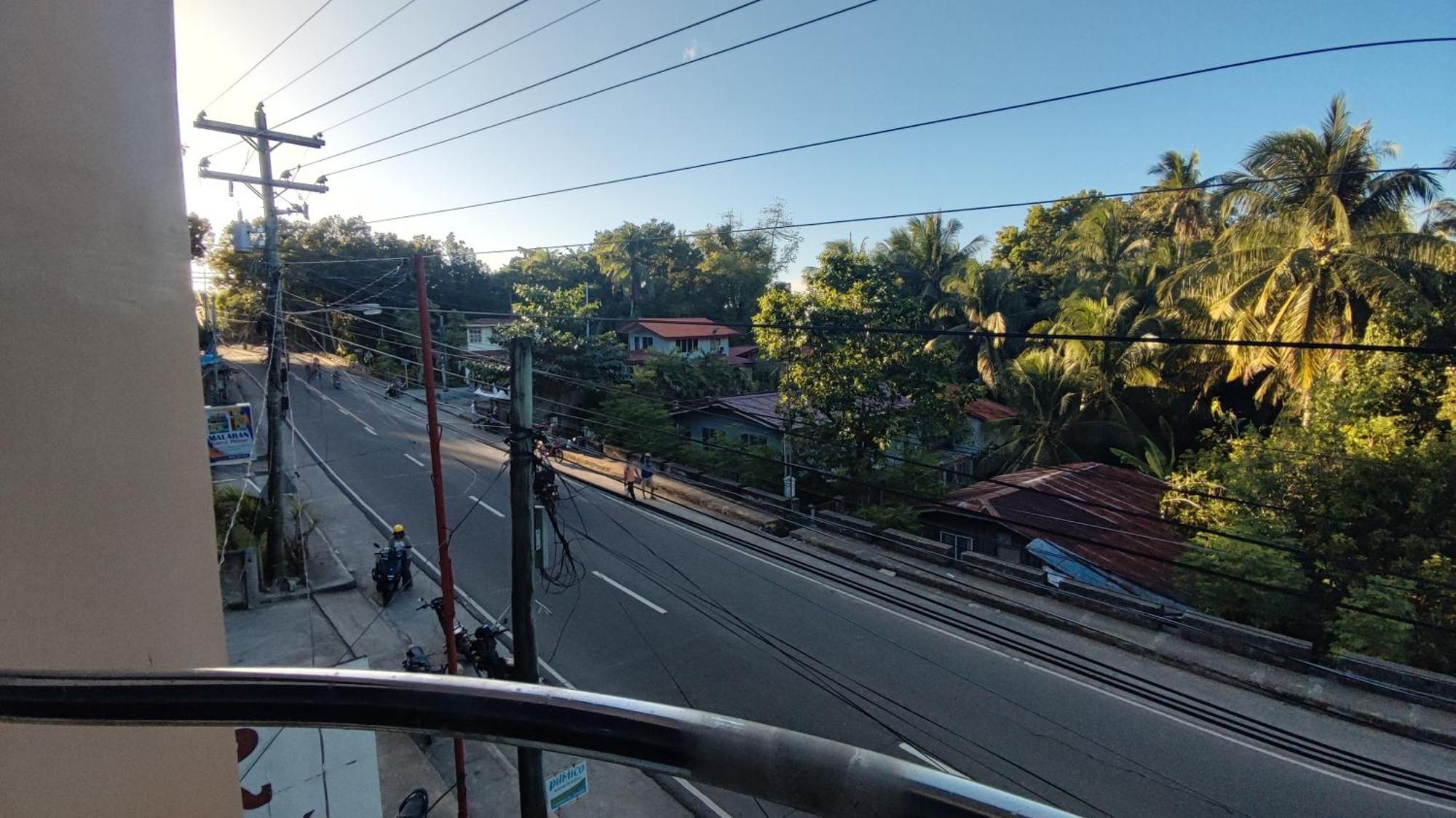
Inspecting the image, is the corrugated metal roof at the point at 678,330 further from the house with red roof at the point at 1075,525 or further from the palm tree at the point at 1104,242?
the house with red roof at the point at 1075,525

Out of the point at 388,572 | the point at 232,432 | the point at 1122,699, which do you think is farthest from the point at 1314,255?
the point at 232,432

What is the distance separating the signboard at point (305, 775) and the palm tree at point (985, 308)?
2174 cm

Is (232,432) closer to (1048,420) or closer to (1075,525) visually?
(1075,525)

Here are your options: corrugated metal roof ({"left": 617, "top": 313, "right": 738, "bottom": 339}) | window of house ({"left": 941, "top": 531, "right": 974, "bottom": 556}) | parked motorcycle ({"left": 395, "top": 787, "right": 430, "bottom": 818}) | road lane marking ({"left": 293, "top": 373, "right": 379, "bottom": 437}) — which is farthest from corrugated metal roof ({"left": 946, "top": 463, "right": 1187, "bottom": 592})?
road lane marking ({"left": 293, "top": 373, "right": 379, "bottom": 437})

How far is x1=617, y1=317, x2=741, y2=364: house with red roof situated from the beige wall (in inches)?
1146

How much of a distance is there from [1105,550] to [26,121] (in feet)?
49.6

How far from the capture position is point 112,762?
6.28 feet

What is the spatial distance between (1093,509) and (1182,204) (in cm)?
1978

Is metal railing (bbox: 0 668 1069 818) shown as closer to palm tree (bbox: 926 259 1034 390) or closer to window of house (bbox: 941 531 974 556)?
window of house (bbox: 941 531 974 556)

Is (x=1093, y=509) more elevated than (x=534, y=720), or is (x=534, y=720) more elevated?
(x=534, y=720)

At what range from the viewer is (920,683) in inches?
376

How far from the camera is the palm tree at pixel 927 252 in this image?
100 ft

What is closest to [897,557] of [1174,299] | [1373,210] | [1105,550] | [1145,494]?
[1105,550]

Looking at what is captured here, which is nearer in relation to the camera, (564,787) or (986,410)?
(564,787)
